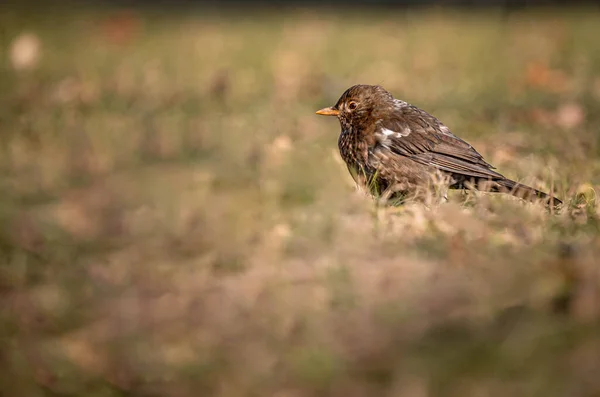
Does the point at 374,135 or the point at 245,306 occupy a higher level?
the point at 374,135

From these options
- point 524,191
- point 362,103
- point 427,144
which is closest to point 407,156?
point 427,144

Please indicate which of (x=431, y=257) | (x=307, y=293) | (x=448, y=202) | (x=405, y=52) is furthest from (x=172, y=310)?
(x=405, y=52)

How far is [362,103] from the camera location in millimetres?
4758

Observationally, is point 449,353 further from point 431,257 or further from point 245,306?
point 245,306

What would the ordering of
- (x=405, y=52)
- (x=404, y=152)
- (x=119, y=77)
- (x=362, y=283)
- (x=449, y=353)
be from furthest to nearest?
(x=405, y=52)
(x=119, y=77)
(x=404, y=152)
(x=362, y=283)
(x=449, y=353)

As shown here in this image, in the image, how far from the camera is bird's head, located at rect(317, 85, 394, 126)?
4.72 metres

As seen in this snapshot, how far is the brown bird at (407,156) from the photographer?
4.40 meters

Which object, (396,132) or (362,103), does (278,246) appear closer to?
(396,132)

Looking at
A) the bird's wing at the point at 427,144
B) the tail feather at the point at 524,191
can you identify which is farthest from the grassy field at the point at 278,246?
the bird's wing at the point at 427,144

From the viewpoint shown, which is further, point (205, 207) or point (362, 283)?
point (205, 207)

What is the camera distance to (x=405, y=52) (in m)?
10.5

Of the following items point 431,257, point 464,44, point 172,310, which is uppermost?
point 464,44

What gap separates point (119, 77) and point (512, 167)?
5.01 metres

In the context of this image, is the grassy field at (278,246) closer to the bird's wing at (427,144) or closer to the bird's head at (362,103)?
the bird's wing at (427,144)
